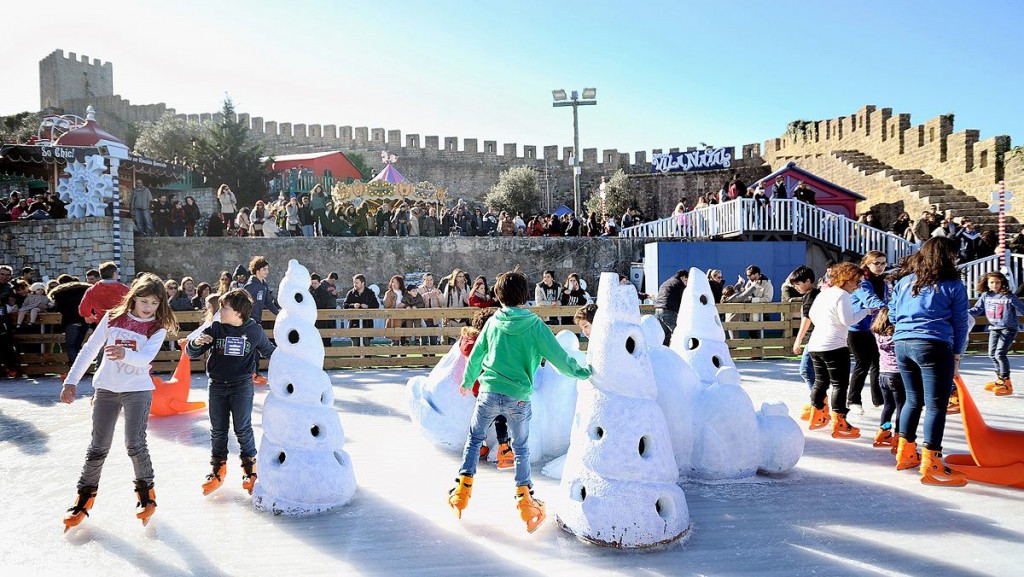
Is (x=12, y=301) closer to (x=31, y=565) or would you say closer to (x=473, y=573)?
(x=31, y=565)

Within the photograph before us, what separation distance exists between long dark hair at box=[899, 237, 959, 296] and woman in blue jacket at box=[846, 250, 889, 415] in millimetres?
980

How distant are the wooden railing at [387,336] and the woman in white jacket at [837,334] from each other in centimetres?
543

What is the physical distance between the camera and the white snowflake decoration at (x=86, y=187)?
16.4 meters

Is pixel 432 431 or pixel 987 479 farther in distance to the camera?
pixel 432 431

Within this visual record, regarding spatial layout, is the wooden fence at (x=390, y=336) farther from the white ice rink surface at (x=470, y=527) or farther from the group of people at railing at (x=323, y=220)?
the group of people at railing at (x=323, y=220)

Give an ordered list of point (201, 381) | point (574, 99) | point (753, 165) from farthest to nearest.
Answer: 1. point (753, 165)
2. point (574, 99)
3. point (201, 381)

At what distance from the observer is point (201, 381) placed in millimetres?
10203

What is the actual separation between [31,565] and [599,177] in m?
39.6

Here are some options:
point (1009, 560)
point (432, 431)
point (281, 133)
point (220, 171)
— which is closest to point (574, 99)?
point (220, 171)

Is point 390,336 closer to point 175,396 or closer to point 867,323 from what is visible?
point 175,396

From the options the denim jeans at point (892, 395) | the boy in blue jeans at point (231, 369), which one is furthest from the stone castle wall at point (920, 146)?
the boy in blue jeans at point (231, 369)

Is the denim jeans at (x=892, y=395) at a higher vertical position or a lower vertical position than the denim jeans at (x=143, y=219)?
lower

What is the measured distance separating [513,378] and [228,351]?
6.63 ft

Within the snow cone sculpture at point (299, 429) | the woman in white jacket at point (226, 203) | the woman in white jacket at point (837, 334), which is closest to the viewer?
the snow cone sculpture at point (299, 429)
